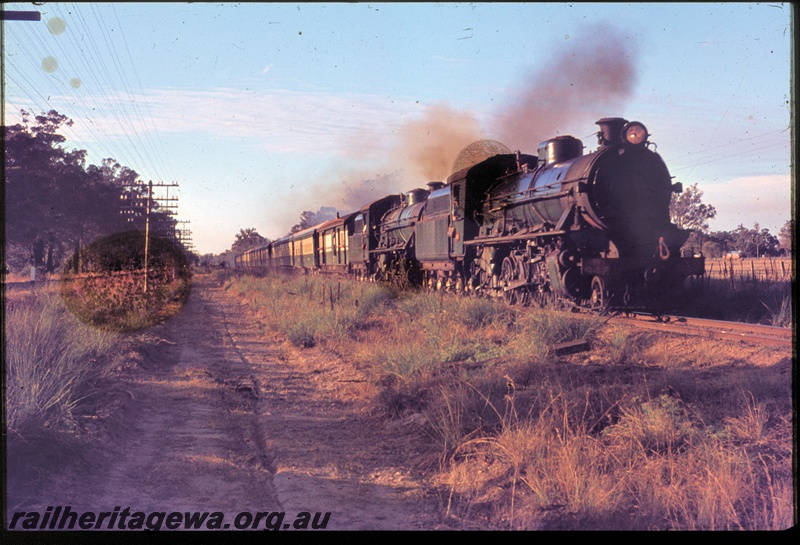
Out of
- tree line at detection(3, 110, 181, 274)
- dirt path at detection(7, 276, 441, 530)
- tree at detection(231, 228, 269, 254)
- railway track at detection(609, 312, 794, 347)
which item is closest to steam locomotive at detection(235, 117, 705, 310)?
railway track at detection(609, 312, 794, 347)

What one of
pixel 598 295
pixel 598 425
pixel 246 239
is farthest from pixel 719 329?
pixel 246 239

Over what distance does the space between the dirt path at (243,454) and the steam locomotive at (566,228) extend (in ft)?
19.3

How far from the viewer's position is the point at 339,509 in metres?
4.47

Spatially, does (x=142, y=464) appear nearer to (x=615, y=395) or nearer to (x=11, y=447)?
(x=11, y=447)

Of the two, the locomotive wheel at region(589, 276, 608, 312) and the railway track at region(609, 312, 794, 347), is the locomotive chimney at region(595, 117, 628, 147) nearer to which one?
the locomotive wheel at region(589, 276, 608, 312)

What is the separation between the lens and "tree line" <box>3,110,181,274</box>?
32.4m

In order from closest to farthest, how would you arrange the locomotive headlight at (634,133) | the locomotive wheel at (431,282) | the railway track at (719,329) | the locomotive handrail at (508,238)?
the railway track at (719,329) → the locomotive headlight at (634,133) → the locomotive handrail at (508,238) → the locomotive wheel at (431,282)

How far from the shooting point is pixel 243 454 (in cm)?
577

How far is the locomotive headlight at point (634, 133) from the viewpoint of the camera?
1273 centimetres

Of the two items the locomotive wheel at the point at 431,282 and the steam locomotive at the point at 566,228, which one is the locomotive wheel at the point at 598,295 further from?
the locomotive wheel at the point at 431,282

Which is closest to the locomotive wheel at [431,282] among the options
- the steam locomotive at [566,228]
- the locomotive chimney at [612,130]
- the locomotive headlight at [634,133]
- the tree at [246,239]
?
the steam locomotive at [566,228]

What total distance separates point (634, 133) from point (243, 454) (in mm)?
10543

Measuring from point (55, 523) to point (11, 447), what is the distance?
4.15 ft

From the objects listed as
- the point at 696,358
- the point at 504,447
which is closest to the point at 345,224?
the point at 696,358
